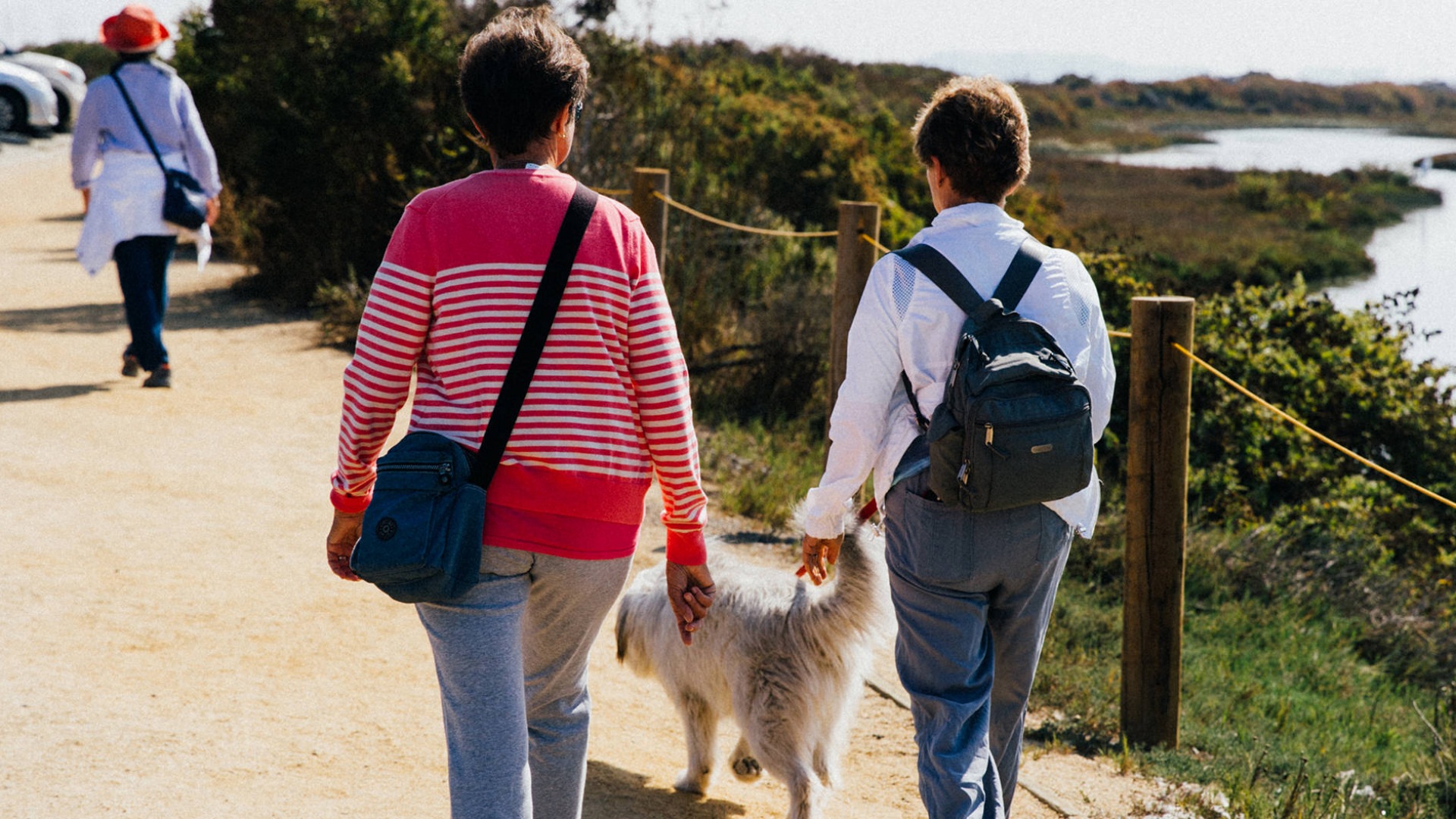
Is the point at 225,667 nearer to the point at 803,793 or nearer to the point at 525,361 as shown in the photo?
the point at 803,793

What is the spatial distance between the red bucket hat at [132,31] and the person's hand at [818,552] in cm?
603

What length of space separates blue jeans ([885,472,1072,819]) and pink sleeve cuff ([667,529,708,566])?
1.68 ft

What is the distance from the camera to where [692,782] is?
3693 millimetres

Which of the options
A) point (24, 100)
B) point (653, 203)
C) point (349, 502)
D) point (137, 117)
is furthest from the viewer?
point (24, 100)

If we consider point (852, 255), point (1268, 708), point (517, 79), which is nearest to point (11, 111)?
point (852, 255)

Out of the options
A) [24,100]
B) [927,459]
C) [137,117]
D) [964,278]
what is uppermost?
[24,100]

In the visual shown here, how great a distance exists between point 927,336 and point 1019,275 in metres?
0.24

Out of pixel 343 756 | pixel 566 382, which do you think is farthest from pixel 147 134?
pixel 566 382

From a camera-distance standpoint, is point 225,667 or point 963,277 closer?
point 963,277

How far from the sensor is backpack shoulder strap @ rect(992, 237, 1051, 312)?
261 cm

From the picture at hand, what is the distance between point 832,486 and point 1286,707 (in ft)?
11.5

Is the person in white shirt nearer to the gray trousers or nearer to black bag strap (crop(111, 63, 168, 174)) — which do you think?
the gray trousers

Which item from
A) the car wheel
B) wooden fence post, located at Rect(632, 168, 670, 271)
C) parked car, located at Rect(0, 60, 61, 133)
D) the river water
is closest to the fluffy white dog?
wooden fence post, located at Rect(632, 168, 670, 271)

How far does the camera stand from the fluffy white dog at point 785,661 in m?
3.23
